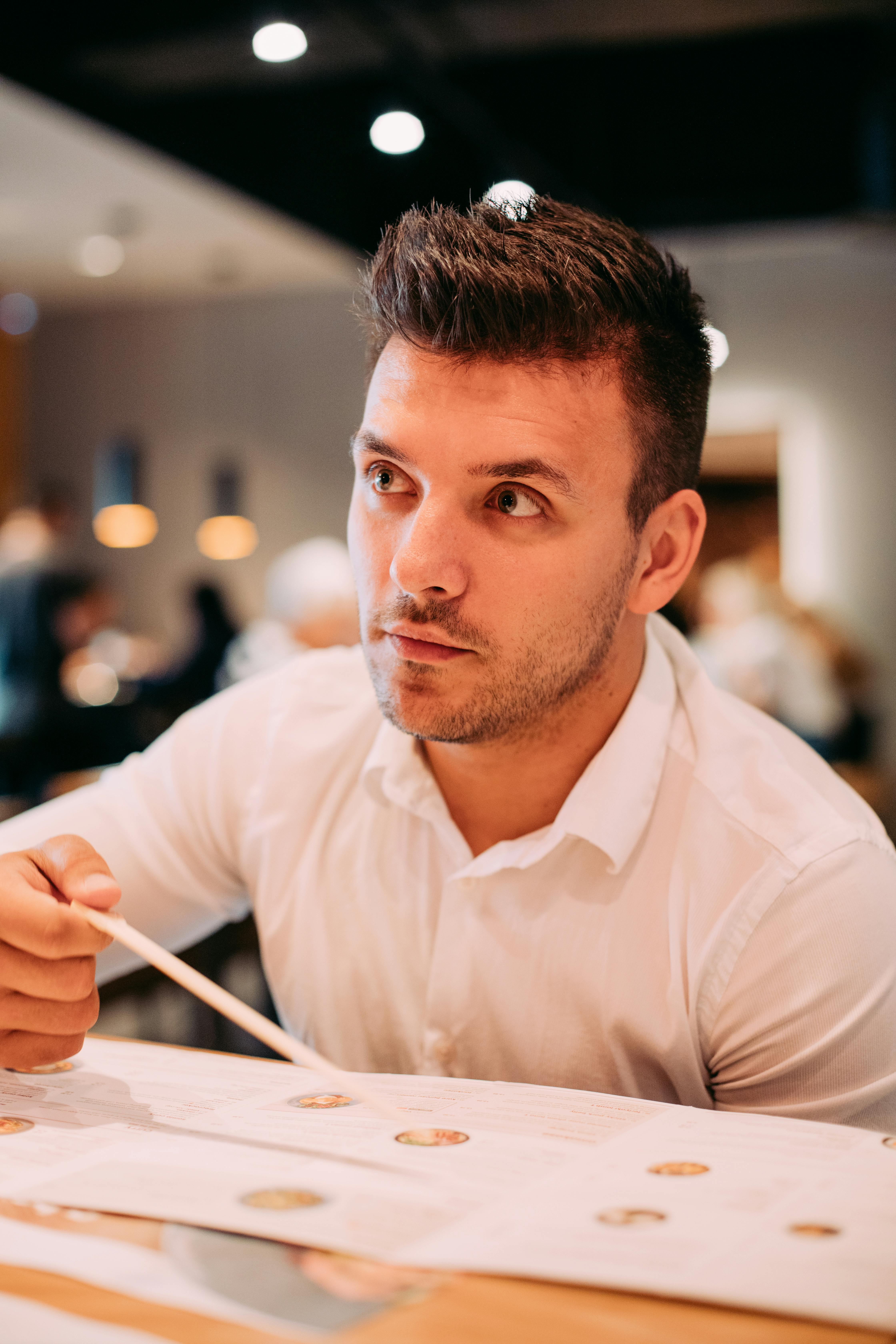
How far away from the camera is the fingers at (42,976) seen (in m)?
0.93

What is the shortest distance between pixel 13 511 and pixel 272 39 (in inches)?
221

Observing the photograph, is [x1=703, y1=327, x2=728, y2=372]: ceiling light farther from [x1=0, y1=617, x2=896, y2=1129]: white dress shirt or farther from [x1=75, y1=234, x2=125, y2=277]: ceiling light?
[x1=75, y1=234, x2=125, y2=277]: ceiling light

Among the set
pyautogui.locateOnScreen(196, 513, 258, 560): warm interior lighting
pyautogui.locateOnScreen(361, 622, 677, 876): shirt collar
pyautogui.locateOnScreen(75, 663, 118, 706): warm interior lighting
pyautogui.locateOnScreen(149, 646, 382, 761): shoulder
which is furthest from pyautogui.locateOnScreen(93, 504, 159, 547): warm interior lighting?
pyautogui.locateOnScreen(361, 622, 677, 876): shirt collar

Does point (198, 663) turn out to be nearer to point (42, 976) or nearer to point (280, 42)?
point (280, 42)

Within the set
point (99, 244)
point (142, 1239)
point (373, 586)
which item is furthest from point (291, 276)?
point (142, 1239)

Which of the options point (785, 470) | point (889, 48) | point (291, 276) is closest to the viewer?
point (889, 48)

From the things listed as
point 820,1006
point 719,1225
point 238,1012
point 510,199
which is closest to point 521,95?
point 510,199

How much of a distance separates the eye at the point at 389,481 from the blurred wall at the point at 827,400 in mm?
6464

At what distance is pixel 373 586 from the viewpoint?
3.66 ft

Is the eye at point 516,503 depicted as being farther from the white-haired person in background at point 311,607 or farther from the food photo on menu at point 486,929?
the white-haired person in background at point 311,607

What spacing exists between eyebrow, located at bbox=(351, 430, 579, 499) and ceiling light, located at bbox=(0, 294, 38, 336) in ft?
28.9

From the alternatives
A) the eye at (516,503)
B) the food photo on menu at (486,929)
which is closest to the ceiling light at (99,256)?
the food photo on menu at (486,929)

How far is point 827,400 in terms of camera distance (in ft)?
24.2

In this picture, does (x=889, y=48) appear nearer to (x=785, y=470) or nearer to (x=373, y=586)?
(x=785, y=470)
